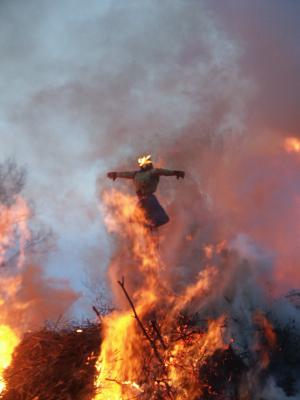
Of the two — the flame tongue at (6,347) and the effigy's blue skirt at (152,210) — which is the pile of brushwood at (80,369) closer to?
the flame tongue at (6,347)

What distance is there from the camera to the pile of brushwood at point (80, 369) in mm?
9727

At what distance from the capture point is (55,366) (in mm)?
10164

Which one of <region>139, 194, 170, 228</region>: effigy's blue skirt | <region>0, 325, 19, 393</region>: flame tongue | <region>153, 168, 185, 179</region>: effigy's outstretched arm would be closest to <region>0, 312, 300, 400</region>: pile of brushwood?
<region>0, 325, 19, 393</region>: flame tongue

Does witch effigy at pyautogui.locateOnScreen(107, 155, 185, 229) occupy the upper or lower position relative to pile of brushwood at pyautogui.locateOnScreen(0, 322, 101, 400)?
upper

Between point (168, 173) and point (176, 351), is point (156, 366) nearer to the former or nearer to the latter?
point (176, 351)

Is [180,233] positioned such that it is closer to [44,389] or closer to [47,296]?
[44,389]

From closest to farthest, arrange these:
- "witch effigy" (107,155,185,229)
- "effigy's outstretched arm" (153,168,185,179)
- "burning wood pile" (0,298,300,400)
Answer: "burning wood pile" (0,298,300,400) < "effigy's outstretched arm" (153,168,185,179) < "witch effigy" (107,155,185,229)

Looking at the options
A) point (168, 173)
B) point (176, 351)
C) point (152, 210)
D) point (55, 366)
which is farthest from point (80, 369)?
point (168, 173)

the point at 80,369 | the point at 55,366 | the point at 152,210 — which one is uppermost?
the point at 152,210

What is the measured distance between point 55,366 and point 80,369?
0.77m

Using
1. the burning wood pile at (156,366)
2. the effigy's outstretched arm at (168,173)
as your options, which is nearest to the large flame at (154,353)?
the burning wood pile at (156,366)

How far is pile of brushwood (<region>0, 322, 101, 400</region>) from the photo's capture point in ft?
31.6

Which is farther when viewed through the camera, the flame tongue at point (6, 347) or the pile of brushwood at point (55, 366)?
the flame tongue at point (6, 347)

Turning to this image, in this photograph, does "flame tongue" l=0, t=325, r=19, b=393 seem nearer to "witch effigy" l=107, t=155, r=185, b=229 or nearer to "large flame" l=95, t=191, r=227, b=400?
"large flame" l=95, t=191, r=227, b=400
